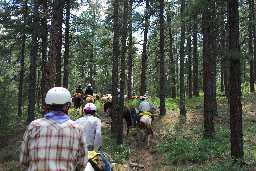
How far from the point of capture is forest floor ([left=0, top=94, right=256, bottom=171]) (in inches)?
739

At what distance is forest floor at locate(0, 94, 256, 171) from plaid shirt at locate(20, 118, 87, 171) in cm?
1056

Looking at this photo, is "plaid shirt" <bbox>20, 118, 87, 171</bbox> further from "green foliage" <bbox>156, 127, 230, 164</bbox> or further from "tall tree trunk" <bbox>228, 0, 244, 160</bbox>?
"green foliage" <bbox>156, 127, 230, 164</bbox>

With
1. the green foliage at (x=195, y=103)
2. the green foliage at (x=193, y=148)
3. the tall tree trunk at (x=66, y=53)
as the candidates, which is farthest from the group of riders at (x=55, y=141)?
the green foliage at (x=195, y=103)

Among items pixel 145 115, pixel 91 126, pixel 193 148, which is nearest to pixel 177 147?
pixel 193 148

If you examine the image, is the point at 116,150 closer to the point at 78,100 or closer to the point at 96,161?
the point at 78,100

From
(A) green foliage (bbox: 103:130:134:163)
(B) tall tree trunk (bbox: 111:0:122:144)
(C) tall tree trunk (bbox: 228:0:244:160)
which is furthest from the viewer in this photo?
(B) tall tree trunk (bbox: 111:0:122:144)

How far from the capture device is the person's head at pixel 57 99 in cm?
569

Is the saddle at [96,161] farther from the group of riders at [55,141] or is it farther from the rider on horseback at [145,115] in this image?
the rider on horseback at [145,115]

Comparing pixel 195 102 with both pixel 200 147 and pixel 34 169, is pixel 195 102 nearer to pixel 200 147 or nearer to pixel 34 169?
pixel 200 147

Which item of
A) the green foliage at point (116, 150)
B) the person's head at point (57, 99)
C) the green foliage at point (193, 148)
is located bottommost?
the green foliage at point (116, 150)

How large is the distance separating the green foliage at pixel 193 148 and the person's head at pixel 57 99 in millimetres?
13945

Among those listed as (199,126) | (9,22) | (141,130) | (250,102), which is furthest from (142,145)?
(9,22)

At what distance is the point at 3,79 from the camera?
127 ft

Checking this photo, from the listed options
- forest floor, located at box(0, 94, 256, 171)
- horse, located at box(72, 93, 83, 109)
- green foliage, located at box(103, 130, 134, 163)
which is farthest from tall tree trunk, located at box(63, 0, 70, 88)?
green foliage, located at box(103, 130, 134, 163)
